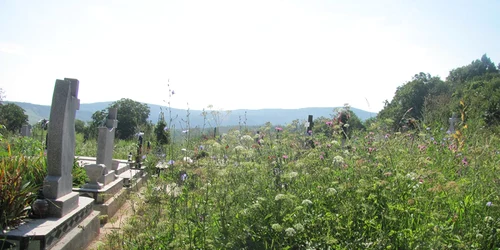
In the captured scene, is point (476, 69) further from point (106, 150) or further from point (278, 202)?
point (278, 202)

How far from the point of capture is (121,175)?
8.62m

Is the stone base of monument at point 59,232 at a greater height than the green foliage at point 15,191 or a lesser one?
lesser

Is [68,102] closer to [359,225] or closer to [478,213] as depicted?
[359,225]

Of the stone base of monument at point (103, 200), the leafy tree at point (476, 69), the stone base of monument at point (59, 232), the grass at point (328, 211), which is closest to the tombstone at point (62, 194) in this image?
the stone base of monument at point (59, 232)

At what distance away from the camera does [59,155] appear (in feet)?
15.9

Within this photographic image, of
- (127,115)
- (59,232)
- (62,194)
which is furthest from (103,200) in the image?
(127,115)

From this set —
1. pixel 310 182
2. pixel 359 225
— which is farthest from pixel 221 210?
pixel 359 225

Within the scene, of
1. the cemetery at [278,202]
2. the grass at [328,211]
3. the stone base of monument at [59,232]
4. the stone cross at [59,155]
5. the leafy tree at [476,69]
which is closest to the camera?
the grass at [328,211]

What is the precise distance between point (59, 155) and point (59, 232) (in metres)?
1.06

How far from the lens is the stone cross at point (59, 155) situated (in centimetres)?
466

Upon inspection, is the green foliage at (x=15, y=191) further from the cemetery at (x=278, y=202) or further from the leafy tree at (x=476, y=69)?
the leafy tree at (x=476, y=69)

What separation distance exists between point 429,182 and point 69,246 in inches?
164

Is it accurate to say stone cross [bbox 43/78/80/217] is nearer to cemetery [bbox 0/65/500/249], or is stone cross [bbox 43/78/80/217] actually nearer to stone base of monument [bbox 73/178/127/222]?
cemetery [bbox 0/65/500/249]

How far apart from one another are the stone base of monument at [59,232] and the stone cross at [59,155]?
0.16m
